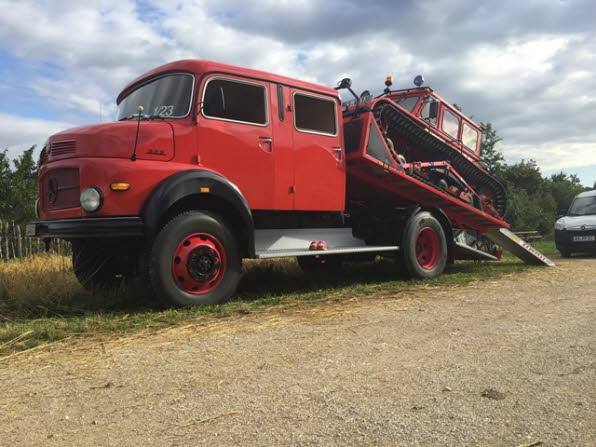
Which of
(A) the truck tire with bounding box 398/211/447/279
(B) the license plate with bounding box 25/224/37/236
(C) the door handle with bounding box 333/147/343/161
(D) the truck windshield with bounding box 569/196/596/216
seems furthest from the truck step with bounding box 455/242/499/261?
(B) the license plate with bounding box 25/224/37/236

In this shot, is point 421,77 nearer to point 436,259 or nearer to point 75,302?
point 436,259

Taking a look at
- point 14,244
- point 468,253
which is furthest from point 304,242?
point 14,244

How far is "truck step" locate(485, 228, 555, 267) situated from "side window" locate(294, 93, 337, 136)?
14.1 feet

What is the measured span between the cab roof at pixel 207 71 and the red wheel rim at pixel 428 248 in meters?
2.95

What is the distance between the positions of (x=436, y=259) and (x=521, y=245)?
242 cm

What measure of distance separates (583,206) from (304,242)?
10.7 m

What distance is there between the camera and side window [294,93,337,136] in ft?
20.5

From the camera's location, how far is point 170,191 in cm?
466

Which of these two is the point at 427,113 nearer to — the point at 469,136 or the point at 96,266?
the point at 469,136

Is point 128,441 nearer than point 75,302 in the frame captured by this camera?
Yes

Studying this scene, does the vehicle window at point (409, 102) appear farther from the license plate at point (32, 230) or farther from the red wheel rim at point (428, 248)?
the license plate at point (32, 230)

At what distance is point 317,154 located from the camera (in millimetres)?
6375

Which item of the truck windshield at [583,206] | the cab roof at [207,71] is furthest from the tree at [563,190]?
the cab roof at [207,71]

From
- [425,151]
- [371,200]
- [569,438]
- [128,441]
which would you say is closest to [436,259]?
[371,200]
